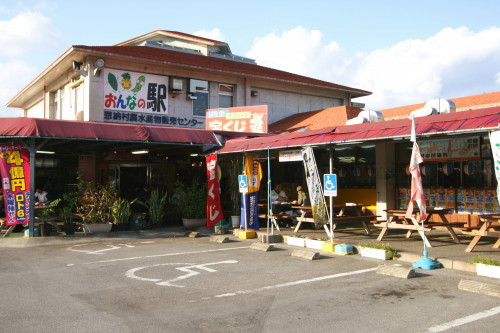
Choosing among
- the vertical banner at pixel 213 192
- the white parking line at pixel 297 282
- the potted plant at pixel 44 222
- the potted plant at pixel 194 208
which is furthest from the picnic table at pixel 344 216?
the potted plant at pixel 44 222

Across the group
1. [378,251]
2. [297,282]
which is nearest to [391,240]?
[378,251]

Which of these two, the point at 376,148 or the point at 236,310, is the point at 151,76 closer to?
the point at 376,148

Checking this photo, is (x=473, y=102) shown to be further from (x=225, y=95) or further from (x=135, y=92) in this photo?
(x=135, y=92)

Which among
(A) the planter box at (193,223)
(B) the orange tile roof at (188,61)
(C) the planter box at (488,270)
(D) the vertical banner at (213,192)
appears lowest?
(C) the planter box at (488,270)

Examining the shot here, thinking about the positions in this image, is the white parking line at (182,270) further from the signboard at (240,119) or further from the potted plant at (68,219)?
the signboard at (240,119)

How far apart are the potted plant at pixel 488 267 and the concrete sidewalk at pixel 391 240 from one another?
0.23 meters

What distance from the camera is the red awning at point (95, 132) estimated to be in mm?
12000

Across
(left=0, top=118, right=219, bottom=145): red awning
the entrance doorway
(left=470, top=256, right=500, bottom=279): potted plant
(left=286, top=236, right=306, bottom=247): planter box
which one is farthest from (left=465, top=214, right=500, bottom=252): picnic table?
the entrance doorway

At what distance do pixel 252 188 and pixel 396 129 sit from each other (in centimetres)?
484

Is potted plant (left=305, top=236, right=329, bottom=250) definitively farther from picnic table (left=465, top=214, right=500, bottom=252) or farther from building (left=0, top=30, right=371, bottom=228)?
building (left=0, top=30, right=371, bottom=228)

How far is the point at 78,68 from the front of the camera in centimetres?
1903

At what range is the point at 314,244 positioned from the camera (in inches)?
436

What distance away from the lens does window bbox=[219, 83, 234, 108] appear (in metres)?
22.5

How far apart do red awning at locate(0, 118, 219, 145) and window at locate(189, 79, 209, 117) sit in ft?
19.7
